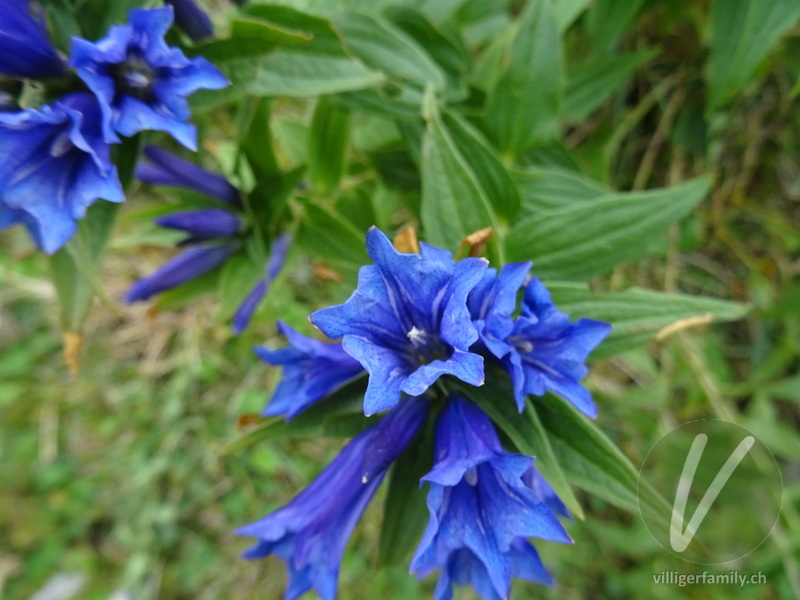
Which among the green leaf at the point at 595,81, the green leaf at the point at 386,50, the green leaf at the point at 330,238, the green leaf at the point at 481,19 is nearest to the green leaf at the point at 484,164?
the green leaf at the point at 386,50

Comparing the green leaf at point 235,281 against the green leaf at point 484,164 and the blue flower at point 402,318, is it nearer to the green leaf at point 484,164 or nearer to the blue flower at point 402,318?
the green leaf at point 484,164

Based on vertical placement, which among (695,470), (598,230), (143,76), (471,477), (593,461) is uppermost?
(143,76)

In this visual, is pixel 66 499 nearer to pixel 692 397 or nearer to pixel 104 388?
pixel 104 388

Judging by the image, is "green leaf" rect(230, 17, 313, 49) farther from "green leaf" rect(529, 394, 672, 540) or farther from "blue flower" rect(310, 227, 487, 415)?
"green leaf" rect(529, 394, 672, 540)

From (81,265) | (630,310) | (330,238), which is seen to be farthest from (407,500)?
(81,265)

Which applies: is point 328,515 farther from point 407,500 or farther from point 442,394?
point 442,394

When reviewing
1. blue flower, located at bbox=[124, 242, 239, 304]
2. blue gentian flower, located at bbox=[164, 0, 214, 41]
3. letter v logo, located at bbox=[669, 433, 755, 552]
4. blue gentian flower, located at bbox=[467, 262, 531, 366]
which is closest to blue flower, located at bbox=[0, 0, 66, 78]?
blue gentian flower, located at bbox=[164, 0, 214, 41]
